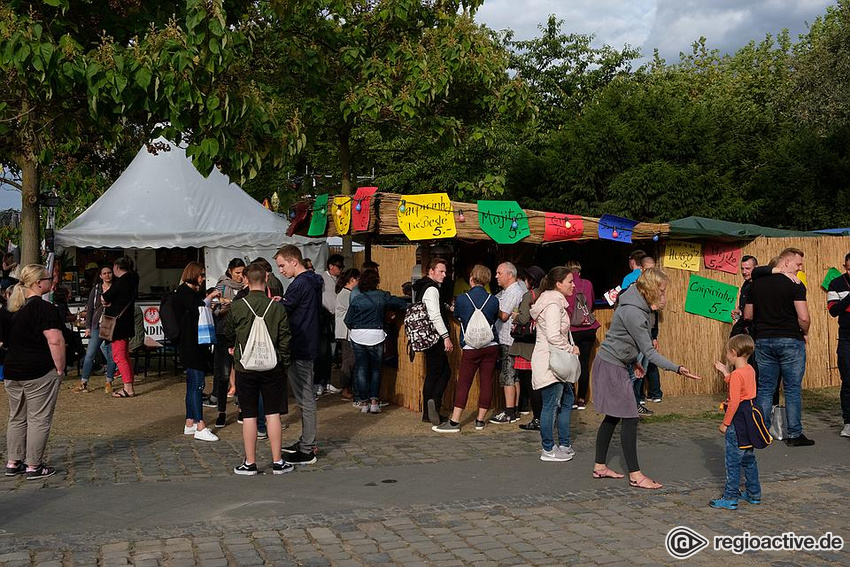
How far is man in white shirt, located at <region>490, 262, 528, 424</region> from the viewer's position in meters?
10.4

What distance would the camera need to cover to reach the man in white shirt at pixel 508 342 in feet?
34.3

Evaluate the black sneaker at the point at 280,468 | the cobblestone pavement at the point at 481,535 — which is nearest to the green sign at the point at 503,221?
the black sneaker at the point at 280,468

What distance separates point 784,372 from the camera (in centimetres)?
923

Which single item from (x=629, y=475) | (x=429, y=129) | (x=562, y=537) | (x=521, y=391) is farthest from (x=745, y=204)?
(x=562, y=537)

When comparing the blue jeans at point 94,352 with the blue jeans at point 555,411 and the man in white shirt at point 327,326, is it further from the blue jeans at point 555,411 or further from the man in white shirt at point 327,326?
the blue jeans at point 555,411

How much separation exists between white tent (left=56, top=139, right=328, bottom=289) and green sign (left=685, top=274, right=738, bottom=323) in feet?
24.6

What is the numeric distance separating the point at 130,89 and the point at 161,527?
16.6 ft

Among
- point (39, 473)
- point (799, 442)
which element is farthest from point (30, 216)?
point (799, 442)

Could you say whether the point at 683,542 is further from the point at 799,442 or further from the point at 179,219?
the point at 179,219

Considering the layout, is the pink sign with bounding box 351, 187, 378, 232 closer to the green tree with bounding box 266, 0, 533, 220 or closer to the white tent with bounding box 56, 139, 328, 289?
the green tree with bounding box 266, 0, 533, 220

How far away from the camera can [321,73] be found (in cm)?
1594

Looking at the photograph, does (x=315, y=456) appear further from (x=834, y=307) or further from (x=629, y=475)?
(x=834, y=307)

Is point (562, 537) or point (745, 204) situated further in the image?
point (745, 204)

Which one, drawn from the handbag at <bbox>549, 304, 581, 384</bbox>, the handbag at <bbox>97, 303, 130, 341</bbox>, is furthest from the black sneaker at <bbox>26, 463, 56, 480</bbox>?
the handbag at <bbox>97, 303, 130, 341</bbox>
